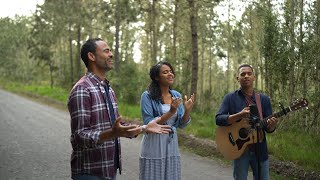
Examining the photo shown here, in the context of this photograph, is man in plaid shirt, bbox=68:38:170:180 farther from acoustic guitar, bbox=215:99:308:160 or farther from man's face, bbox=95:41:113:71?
acoustic guitar, bbox=215:99:308:160

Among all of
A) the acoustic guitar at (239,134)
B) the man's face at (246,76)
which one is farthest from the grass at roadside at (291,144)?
the man's face at (246,76)

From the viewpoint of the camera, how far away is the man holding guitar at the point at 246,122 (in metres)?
4.30

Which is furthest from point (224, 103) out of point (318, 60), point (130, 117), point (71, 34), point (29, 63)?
point (29, 63)

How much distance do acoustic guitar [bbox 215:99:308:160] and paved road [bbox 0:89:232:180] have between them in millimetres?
2259

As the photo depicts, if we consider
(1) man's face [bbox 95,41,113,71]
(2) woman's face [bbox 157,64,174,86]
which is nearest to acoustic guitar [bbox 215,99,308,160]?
(2) woman's face [bbox 157,64,174,86]

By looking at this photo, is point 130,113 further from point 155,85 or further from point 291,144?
point 155,85

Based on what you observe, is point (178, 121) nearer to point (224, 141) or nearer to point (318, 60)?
point (224, 141)

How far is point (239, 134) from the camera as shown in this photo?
4660 millimetres

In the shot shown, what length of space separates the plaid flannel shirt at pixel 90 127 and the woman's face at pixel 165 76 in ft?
3.56

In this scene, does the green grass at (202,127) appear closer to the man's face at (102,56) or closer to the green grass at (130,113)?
the green grass at (130,113)

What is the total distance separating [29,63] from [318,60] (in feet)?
148

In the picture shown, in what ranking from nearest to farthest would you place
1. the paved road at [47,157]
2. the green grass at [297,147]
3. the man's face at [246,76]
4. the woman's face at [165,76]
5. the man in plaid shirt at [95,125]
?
the man in plaid shirt at [95,125], the woman's face at [165,76], the man's face at [246,76], the green grass at [297,147], the paved road at [47,157]

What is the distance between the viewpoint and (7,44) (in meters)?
49.5

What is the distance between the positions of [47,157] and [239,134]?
5445 millimetres
